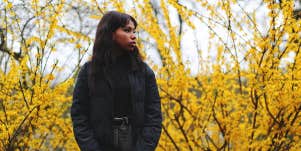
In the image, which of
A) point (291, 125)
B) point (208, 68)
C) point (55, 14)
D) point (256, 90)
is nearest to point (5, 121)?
point (55, 14)

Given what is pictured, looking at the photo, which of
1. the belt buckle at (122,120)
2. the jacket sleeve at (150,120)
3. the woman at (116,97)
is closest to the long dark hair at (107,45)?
the woman at (116,97)

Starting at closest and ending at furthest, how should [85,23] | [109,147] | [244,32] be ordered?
[109,147] → [244,32] → [85,23]

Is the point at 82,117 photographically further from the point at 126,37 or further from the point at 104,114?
the point at 126,37

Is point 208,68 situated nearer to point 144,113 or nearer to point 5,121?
point 5,121

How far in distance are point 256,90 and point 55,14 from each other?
1.91 m

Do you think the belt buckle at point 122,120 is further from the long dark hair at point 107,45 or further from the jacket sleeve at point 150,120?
the long dark hair at point 107,45

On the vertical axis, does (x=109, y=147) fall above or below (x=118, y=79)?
below

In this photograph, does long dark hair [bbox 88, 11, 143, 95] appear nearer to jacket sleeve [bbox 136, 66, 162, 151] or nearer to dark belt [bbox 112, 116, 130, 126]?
jacket sleeve [bbox 136, 66, 162, 151]

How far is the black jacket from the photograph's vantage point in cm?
236

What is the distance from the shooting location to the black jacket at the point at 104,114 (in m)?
2.36

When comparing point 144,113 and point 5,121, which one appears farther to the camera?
point 5,121

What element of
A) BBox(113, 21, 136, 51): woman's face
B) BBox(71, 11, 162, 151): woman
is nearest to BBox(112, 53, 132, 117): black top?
BBox(71, 11, 162, 151): woman

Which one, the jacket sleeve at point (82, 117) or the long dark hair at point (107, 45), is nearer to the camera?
the jacket sleeve at point (82, 117)

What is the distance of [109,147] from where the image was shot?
2379mm
